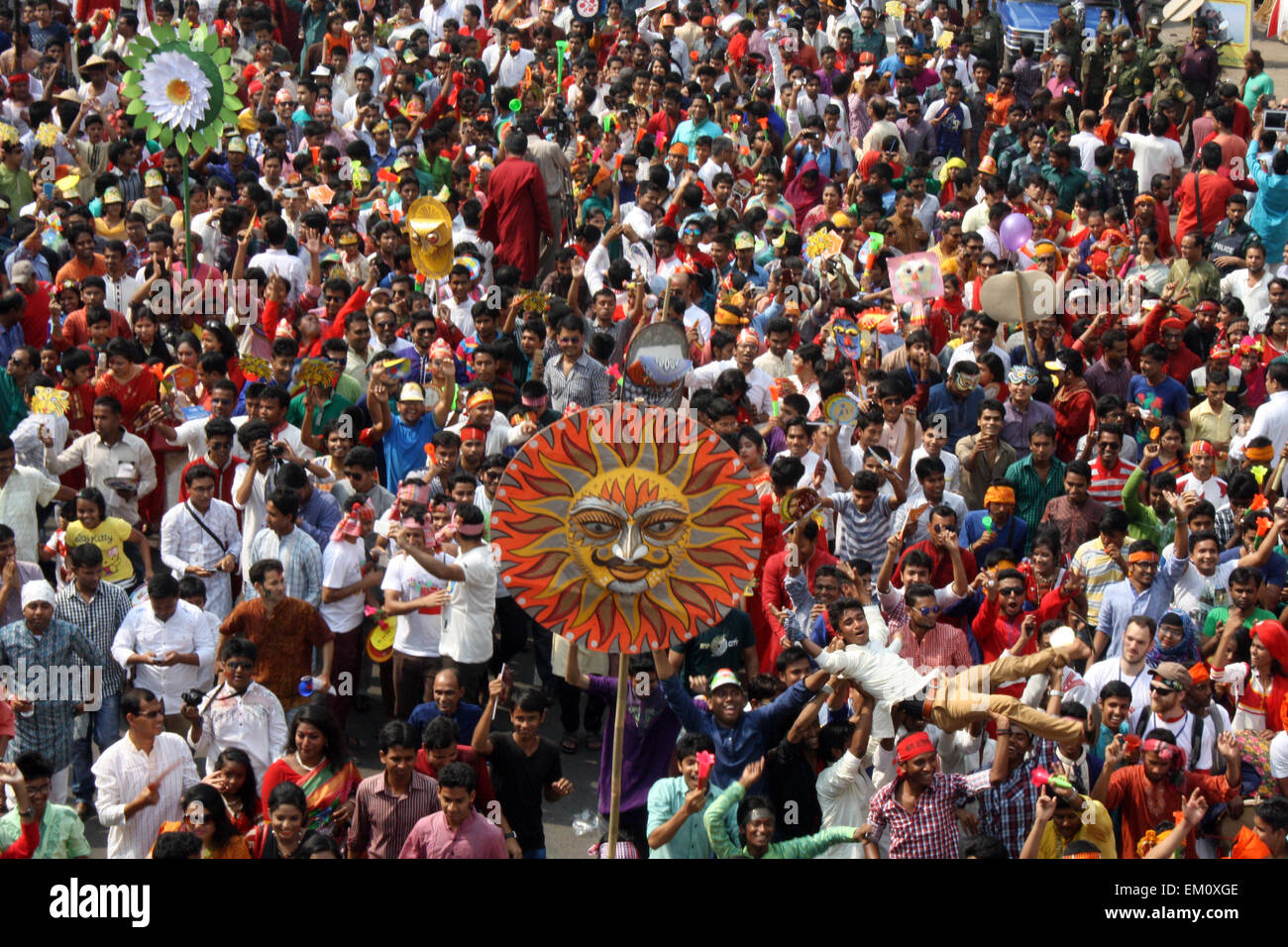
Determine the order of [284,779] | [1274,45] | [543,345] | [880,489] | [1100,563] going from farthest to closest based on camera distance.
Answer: [1274,45], [543,345], [880,489], [1100,563], [284,779]

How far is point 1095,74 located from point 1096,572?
10.1m

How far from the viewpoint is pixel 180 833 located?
7.58 meters

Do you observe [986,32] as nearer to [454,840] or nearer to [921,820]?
[921,820]

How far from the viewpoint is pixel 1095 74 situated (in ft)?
64.1

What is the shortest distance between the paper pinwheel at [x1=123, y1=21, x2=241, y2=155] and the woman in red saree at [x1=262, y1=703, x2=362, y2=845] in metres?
6.02

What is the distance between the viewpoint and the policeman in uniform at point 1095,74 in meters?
19.5

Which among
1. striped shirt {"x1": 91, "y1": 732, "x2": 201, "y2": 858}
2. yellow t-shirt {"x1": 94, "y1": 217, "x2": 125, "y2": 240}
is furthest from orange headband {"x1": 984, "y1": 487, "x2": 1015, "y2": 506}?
yellow t-shirt {"x1": 94, "y1": 217, "x2": 125, "y2": 240}

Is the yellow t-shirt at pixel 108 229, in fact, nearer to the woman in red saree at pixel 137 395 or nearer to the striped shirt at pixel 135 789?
the woman in red saree at pixel 137 395

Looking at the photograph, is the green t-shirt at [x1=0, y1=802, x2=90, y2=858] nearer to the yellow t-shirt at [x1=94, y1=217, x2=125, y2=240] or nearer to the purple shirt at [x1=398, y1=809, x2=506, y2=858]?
the purple shirt at [x1=398, y1=809, x2=506, y2=858]

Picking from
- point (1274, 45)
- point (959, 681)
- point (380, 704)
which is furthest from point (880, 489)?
point (1274, 45)

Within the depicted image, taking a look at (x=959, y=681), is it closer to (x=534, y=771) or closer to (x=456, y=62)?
(x=534, y=771)

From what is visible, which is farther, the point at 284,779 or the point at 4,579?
the point at 4,579
